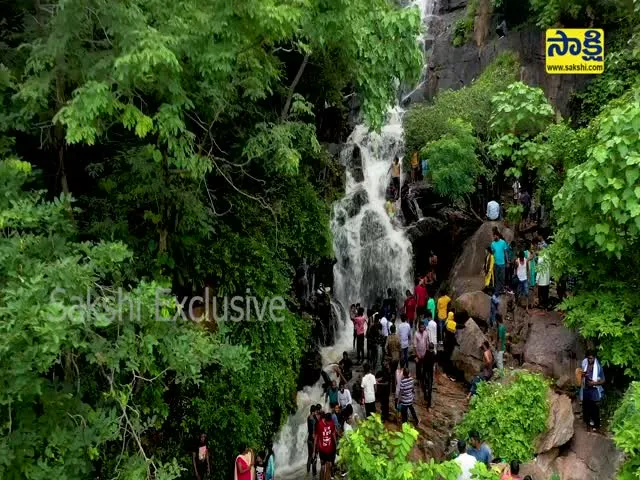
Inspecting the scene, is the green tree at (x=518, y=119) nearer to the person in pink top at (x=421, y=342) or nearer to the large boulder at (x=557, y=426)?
the person in pink top at (x=421, y=342)

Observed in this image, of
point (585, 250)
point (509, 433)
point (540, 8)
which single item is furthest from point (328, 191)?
point (540, 8)

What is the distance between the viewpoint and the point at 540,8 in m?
18.0

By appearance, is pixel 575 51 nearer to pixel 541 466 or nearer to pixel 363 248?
pixel 363 248

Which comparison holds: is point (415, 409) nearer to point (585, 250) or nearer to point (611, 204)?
point (585, 250)

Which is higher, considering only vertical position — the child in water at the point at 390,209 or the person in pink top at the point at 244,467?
the child in water at the point at 390,209

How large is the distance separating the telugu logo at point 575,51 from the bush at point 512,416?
10038mm

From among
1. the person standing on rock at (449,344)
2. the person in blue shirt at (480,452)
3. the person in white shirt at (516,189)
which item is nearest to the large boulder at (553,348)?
the person standing on rock at (449,344)

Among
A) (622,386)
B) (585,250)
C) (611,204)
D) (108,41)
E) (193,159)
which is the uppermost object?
(108,41)

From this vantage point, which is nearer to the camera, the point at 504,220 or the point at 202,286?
the point at 202,286

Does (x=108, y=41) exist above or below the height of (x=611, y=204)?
above

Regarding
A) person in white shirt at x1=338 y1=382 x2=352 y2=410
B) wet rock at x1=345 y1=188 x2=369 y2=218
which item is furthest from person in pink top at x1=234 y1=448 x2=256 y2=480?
wet rock at x1=345 y1=188 x2=369 y2=218

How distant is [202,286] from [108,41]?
4.29 m

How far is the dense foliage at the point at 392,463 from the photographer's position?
18.1ft

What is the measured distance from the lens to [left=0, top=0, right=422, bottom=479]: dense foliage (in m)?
5.96
